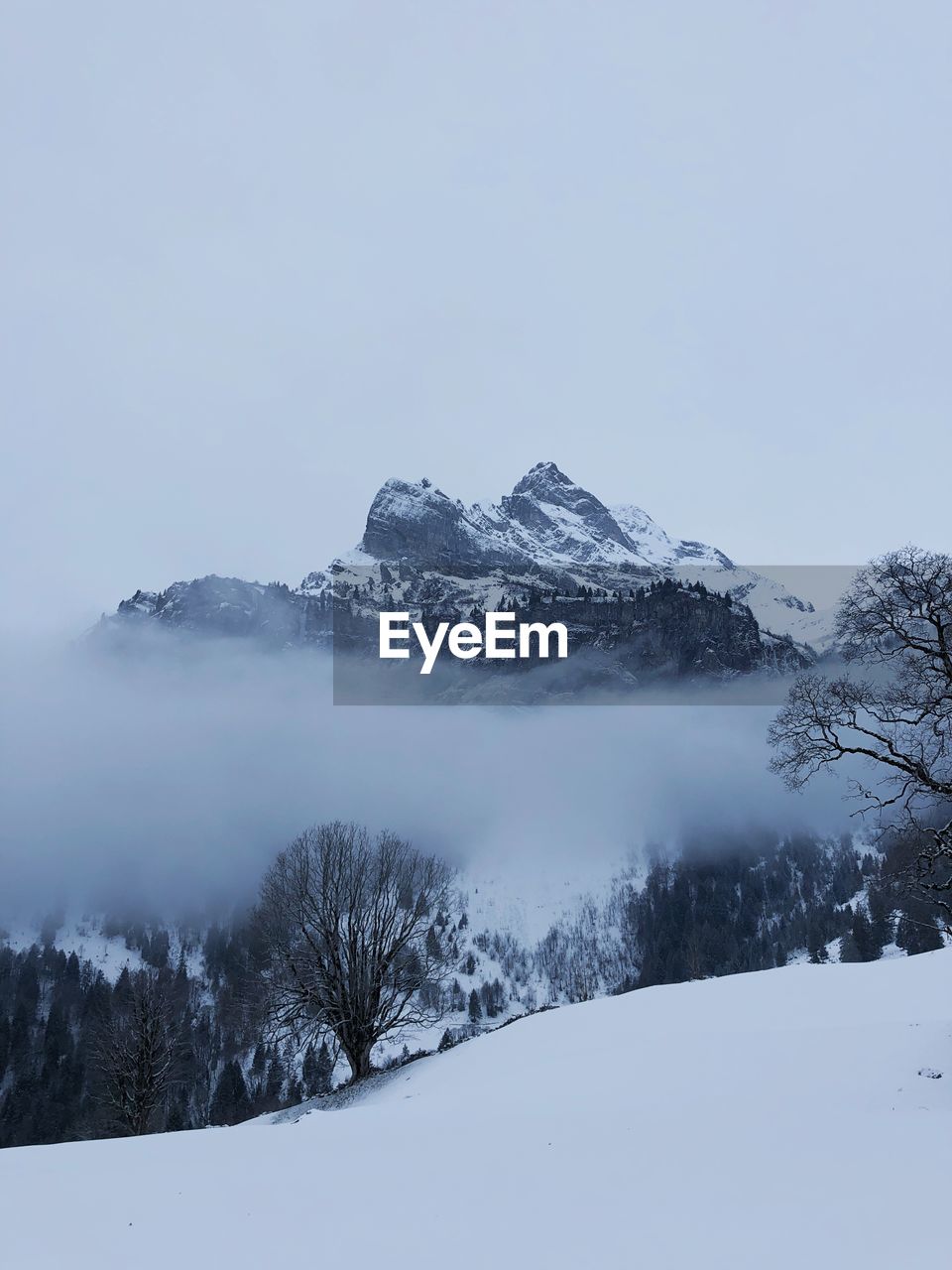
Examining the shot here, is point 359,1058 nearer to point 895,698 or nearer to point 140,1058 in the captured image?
point 140,1058

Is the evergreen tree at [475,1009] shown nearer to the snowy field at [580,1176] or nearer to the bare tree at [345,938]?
the bare tree at [345,938]

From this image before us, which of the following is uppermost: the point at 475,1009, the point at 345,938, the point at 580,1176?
the point at 580,1176

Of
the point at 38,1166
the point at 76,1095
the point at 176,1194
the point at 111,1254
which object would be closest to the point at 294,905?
the point at 38,1166

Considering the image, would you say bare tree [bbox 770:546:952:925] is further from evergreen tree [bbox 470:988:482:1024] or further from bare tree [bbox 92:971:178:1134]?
evergreen tree [bbox 470:988:482:1024]

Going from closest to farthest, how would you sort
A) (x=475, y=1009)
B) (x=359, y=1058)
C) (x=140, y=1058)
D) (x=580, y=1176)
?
(x=580, y=1176)
(x=359, y=1058)
(x=140, y=1058)
(x=475, y=1009)

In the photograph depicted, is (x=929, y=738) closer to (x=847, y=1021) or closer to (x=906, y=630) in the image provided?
(x=906, y=630)

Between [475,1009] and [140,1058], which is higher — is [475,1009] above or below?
below

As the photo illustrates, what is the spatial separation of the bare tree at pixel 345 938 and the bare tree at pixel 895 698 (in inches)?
833

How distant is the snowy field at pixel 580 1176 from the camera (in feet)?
23.6

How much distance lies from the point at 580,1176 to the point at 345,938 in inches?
938

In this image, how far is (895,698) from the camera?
46.1 ft

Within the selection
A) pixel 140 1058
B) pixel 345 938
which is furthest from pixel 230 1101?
pixel 345 938

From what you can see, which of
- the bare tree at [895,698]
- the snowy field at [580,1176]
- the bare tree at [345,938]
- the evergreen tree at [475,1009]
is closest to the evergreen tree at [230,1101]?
the evergreen tree at [475,1009]

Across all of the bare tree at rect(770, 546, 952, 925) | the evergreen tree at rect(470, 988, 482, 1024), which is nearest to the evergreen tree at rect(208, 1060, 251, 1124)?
the evergreen tree at rect(470, 988, 482, 1024)
